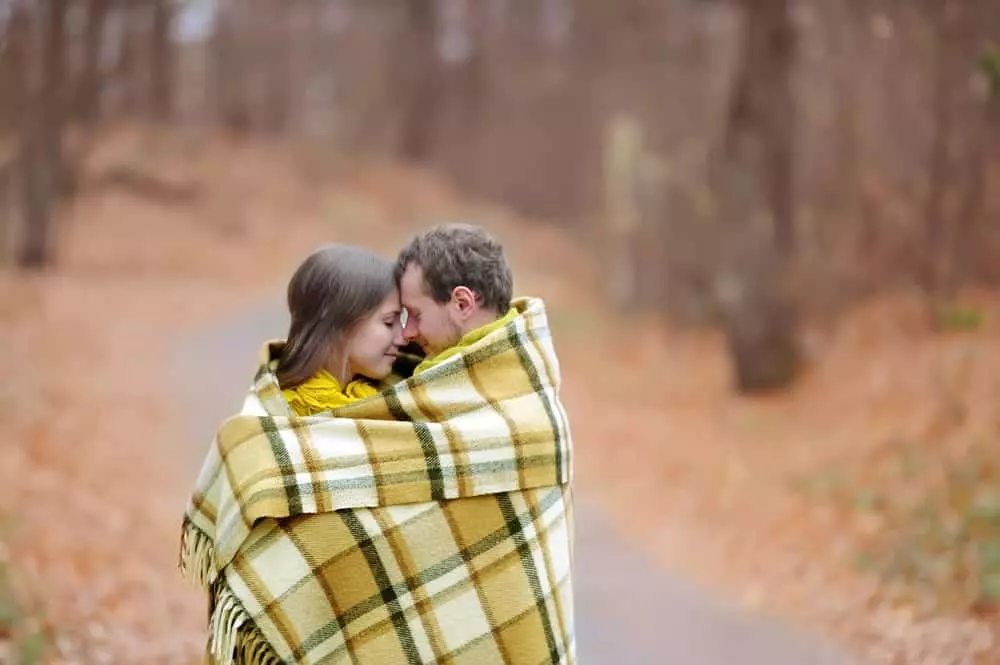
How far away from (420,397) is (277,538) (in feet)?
1.53

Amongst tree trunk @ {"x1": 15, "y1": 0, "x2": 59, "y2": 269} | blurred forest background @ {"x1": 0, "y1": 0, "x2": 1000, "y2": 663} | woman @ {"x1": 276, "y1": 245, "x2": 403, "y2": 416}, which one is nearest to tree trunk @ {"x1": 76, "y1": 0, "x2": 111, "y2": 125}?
blurred forest background @ {"x1": 0, "y1": 0, "x2": 1000, "y2": 663}

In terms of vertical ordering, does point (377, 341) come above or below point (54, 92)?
below

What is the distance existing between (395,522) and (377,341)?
1.53ft

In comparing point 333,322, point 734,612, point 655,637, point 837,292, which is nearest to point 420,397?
point 333,322

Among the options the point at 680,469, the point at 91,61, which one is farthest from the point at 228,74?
the point at 680,469

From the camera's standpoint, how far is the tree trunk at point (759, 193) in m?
10.8

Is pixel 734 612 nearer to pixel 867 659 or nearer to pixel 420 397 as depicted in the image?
pixel 867 659

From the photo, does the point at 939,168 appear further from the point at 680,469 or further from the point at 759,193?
the point at 680,469

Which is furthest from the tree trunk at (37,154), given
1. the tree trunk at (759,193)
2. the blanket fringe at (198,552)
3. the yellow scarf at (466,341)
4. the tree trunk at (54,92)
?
the yellow scarf at (466,341)

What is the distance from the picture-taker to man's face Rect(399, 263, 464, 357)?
2.90 metres

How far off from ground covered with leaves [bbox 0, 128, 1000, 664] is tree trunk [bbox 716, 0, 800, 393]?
38 centimetres

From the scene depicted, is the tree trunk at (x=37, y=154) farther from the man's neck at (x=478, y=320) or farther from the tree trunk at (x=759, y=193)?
the man's neck at (x=478, y=320)

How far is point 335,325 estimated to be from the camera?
9.45 ft

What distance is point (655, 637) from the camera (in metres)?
5.74
